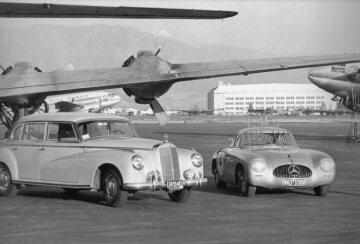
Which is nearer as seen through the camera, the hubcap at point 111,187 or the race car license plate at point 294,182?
the hubcap at point 111,187

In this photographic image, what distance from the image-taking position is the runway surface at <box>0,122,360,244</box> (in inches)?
309

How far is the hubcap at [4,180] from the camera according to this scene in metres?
12.3

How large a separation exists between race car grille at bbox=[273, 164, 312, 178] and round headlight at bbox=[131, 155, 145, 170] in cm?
297

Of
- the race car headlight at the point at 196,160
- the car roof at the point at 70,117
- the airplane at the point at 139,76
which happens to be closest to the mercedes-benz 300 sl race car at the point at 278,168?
the race car headlight at the point at 196,160

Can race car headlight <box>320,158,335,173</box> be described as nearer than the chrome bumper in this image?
No

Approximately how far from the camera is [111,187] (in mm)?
10898

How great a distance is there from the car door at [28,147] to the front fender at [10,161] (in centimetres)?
7

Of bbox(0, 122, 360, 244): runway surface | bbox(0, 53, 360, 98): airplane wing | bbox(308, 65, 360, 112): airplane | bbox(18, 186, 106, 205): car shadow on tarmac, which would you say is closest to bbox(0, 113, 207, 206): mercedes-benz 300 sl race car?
bbox(0, 122, 360, 244): runway surface

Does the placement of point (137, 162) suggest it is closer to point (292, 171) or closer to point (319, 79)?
point (292, 171)

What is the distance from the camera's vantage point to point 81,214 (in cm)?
992

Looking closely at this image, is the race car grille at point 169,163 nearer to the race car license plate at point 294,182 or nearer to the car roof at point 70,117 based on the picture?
the car roof at point 70,117

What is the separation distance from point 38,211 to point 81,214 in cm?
89


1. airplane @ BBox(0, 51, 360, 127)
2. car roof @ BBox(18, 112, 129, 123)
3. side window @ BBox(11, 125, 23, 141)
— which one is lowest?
side window @ BBox(11, 125, 23, 141)

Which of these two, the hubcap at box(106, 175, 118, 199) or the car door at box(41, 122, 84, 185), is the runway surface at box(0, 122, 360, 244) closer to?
the hubcap at box(106, 175, 118, 199)
